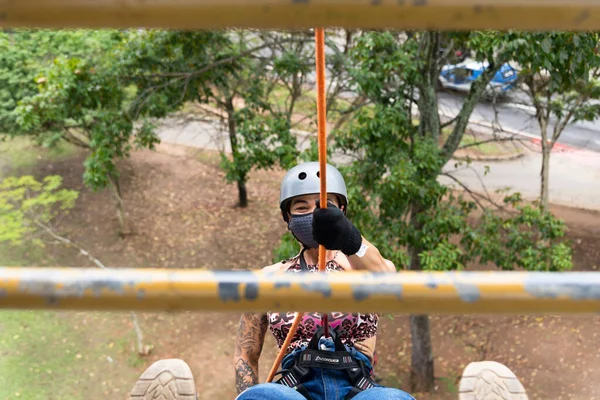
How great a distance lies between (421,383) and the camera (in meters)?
9.07

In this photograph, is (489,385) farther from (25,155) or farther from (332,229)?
(25,155)

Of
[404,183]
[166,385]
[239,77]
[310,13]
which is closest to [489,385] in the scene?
[166,385]

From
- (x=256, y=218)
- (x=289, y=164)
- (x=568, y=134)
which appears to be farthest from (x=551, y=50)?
(x=568, y=134)

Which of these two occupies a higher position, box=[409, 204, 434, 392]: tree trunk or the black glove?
the black glove

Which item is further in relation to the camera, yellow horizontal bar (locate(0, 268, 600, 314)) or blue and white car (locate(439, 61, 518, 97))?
blue and white car (locate(439, 61, 518, 97))

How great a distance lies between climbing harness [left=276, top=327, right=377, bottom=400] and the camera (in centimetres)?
268

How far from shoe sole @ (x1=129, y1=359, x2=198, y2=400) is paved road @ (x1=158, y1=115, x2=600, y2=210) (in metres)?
9.57

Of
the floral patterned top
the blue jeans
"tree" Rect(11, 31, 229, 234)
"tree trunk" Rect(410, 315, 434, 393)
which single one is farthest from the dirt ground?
the blue jeans

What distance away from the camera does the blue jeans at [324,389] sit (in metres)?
2.48

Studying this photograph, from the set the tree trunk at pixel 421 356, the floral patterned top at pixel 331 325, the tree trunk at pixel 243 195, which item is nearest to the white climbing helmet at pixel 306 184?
the floral patterned top at pixel 331 325

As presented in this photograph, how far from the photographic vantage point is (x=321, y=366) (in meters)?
2.68

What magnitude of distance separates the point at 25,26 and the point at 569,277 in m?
0.93

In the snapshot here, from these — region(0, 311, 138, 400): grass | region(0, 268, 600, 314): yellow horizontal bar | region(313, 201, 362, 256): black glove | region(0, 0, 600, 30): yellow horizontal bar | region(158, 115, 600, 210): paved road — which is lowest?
region(0, 311, 138, 400): grass

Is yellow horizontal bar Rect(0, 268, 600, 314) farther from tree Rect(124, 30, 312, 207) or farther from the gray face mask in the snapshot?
tree Rect(124, 30, 312, 207)
